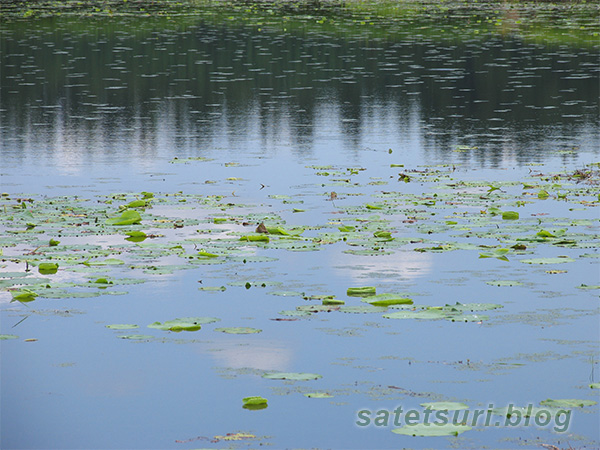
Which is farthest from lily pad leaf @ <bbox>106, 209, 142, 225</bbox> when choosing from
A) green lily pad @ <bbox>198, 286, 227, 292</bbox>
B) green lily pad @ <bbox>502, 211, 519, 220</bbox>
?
green lily pad @ <bbox>502, 211, 519, 220</bbox>

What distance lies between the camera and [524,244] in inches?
340

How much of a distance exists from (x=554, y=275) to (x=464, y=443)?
3174 millimetres

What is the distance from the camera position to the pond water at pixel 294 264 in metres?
5.34

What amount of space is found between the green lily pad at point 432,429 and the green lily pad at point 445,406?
19cm

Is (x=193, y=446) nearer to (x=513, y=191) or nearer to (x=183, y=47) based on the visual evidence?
(x=513, y=191)

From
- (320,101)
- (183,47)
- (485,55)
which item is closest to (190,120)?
(320,101)

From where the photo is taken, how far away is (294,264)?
8.19 m

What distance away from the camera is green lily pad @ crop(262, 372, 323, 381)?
569 centimetres

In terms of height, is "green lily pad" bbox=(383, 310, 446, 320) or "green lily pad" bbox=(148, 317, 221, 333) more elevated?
"green lily pad" bbox=(383, 310, 446, 320)

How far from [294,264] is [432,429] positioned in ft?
11.0

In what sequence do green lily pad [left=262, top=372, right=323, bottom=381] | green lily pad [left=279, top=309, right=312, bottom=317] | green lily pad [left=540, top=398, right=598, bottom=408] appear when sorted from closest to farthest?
green lily pad [left=540, top=398, right=598, bottom=408] → green lily pad [left=262, top=372, right=323, bottom=381] → green lily pad [left=279, top=309, right=312, bottom=317]

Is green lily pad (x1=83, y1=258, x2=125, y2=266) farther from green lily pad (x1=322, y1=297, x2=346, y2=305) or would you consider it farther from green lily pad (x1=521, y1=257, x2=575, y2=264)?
green lily pad (x1=521, y1=257, x2=575, y2=264)

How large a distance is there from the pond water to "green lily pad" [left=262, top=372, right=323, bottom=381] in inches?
2.0

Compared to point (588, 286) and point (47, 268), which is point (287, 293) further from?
point (588, 286)
